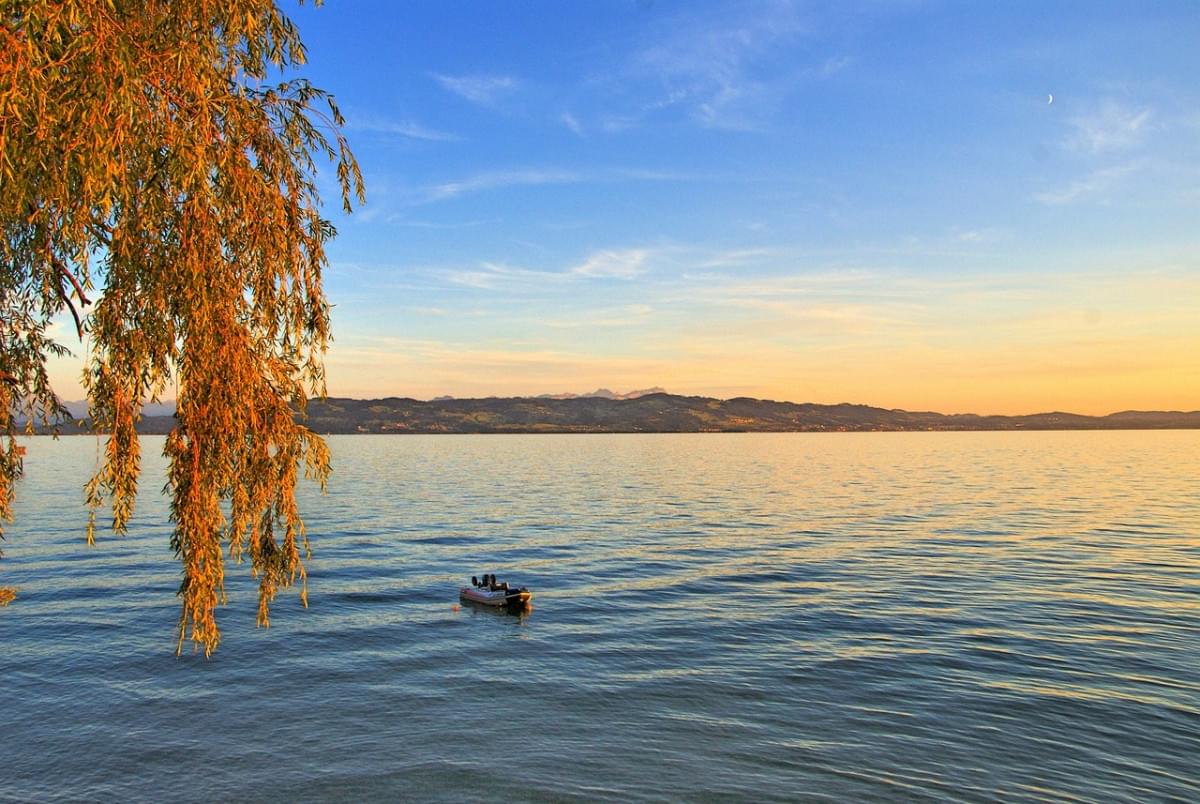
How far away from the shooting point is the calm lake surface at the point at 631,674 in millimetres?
22844

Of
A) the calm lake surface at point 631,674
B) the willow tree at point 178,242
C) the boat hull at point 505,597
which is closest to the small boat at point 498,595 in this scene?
the boat hull at point 505,597

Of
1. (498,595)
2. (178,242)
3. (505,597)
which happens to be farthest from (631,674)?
(178,242)

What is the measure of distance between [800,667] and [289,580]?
2260 cm

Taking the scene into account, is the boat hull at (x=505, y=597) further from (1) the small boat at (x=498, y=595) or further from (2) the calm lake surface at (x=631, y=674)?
(2) the calm lake surface at (x=631, y=674)

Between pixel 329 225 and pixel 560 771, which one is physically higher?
pixel 329 225

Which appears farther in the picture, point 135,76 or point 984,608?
point 984,608

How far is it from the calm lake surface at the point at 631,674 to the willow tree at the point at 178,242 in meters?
10.8

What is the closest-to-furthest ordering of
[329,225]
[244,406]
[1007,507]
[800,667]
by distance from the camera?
[244,406], [329,225], [800,667], [1007,507]

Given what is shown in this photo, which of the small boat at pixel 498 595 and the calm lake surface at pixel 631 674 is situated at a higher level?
the small boat at pixel 498 595

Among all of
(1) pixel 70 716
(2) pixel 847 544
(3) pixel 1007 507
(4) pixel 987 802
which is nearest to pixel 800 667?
(4) pixel 987 802

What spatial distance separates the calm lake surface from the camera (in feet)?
74.9

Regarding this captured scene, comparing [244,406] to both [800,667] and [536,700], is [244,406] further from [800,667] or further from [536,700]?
[800,667]

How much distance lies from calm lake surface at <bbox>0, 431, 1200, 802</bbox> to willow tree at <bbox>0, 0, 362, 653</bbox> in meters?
10.8

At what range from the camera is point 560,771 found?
23.3 metres
